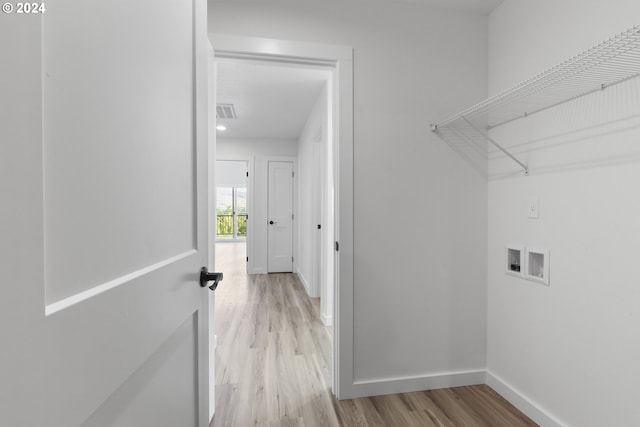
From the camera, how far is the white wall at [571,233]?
1259 mm

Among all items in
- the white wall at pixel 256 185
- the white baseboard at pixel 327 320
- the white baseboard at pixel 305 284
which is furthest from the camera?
the white wall at pixel 256 185

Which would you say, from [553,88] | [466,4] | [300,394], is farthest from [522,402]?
[466,4]

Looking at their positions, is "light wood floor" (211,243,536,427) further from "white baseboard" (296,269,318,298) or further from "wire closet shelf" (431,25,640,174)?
"wire closet shelf" (431,25,640,174)

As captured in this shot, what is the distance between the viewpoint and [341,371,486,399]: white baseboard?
186 centimetres

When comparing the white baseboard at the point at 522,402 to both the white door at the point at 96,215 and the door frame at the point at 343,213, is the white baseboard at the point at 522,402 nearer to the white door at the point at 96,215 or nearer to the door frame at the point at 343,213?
the door frame at the point at 343,213

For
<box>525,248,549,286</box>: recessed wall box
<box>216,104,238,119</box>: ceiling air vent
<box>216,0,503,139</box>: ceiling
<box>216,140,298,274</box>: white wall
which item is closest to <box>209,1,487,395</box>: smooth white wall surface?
<box>216,0,503,139</box>: ceiling

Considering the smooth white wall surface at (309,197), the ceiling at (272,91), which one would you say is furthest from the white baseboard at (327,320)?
the ceiling at (272,91)

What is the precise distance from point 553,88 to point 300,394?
212cm

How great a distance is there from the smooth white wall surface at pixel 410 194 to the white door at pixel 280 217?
388 cm

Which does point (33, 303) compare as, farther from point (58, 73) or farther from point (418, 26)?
point (418, 26)

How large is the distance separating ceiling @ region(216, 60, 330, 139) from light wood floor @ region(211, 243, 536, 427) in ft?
6.62

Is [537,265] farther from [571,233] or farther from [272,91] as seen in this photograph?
[272,91]

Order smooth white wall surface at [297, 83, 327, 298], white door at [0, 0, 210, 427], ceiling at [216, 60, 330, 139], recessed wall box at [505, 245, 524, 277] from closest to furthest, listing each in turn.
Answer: white door at [0, 0, 210, 427] < recessed wall box at [505, 245, 524, 277] < ceiling at [216, 60, 330, 139] < smooth white wall surface at [297, 83, 327, 298]

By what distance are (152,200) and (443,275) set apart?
181 cm
